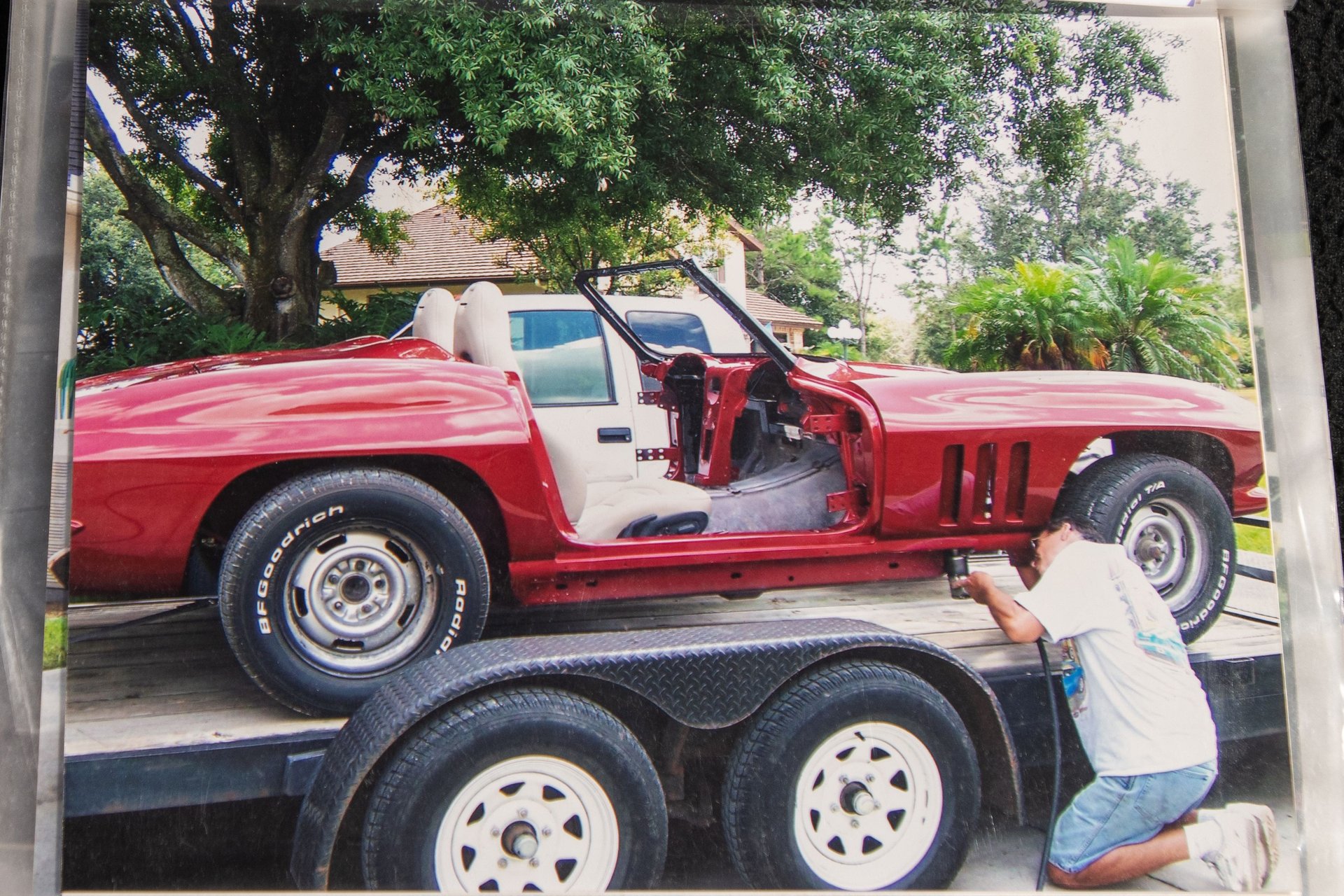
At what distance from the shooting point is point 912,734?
6.57ft

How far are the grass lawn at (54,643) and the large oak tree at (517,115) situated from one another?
709 millimetres

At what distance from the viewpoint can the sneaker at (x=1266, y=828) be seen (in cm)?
208

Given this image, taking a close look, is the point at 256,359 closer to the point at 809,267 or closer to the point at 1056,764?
the point at 809,267

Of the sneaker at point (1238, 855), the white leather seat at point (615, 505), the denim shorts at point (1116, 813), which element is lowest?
the sneaker at point (1238, 855)

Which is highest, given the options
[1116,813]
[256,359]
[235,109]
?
[235,109]

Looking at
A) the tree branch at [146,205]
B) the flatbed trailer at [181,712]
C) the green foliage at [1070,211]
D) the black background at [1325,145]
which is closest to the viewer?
the flatbed trailer at [181,712]

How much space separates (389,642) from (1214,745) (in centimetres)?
183

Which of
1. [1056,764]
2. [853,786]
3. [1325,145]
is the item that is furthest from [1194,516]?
[1325,145]

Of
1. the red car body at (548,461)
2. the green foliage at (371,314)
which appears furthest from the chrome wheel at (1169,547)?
the green foliage at (371,314)

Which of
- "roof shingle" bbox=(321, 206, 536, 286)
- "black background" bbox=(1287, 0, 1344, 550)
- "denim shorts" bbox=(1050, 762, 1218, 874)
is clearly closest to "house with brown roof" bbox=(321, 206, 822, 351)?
"roof shingle" bbox=(321, 206, 536, 286)

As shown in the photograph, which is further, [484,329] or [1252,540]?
[1252,540]

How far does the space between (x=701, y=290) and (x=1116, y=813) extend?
1520 mm

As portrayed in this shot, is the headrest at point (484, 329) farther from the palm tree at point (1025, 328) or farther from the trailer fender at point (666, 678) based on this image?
the palm tree at point (1025, 328)

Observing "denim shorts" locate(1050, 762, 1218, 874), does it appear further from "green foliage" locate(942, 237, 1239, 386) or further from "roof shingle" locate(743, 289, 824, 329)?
"roof shingle" locate(743, 289, 824, 329)
